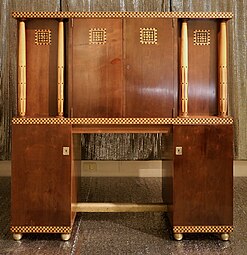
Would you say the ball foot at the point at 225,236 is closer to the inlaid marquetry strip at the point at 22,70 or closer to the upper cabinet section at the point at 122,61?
the upper cabinet section at the point at 122,61

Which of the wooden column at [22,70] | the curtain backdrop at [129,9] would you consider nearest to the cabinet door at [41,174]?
the wooden column at [22,70]

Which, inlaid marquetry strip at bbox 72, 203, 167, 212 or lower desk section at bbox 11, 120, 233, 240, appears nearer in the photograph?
lower desk section at bbox 11, 120, 233, 240

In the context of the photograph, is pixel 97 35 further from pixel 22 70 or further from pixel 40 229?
pixel 40 229

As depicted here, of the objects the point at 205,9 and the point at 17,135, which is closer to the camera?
the point at 17,135

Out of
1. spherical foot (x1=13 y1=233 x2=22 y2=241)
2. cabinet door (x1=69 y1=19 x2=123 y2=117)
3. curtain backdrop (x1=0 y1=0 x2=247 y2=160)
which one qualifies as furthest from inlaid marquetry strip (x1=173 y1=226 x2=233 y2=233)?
curtain backdrop (x1=0 y1=0 x2=247 y2=160)

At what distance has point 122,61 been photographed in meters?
2.95

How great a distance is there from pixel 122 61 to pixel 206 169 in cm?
92

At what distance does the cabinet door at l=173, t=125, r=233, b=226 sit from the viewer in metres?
2.91

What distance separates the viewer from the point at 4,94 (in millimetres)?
4871

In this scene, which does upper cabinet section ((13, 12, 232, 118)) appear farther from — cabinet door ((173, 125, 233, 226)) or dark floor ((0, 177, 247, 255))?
dark floor ((0, 177, 247, 255))

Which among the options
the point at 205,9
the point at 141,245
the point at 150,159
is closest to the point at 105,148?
the point at 150,159

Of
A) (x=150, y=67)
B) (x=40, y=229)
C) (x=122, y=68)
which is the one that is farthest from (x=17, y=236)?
(x=150, y=67)

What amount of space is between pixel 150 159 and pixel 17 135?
2349 mm

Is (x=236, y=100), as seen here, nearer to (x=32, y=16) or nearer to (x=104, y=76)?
(x=104, y=76)
